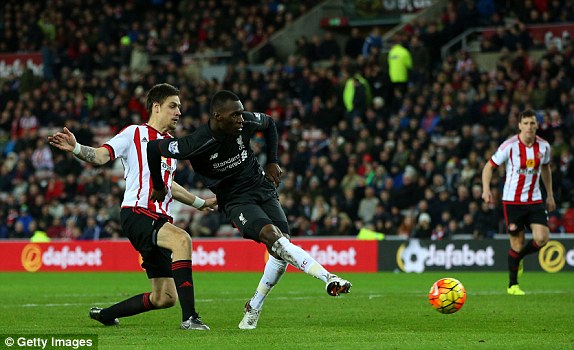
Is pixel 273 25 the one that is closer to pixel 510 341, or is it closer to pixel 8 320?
pixel 8 320

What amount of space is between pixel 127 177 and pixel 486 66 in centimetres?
1872

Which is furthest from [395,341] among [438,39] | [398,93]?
[438,39]

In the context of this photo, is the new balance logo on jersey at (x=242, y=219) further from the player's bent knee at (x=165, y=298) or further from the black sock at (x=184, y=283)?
the player's bent knee at (x=165, y=298)

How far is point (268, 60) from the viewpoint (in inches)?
1241

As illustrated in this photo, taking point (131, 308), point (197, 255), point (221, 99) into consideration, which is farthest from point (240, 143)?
point (197, 255)

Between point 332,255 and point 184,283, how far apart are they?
13.0m

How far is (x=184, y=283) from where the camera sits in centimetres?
982

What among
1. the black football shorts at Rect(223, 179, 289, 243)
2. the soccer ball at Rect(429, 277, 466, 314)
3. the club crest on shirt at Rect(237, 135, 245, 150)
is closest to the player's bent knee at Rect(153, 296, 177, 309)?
the black football shorts at Rect(223, 179, 289, 243)

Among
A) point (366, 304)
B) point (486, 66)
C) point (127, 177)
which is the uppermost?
point (486, 66)

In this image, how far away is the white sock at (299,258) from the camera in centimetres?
911

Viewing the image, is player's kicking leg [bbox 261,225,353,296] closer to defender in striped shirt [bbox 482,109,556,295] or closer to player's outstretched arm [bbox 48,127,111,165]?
player's outstretched arm [bbox 48,127,111,165]

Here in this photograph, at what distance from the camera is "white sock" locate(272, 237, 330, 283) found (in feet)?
29.9

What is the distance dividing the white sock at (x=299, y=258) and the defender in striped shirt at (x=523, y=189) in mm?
6214

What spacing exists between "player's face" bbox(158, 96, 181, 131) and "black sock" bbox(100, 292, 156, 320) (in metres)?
1.60
